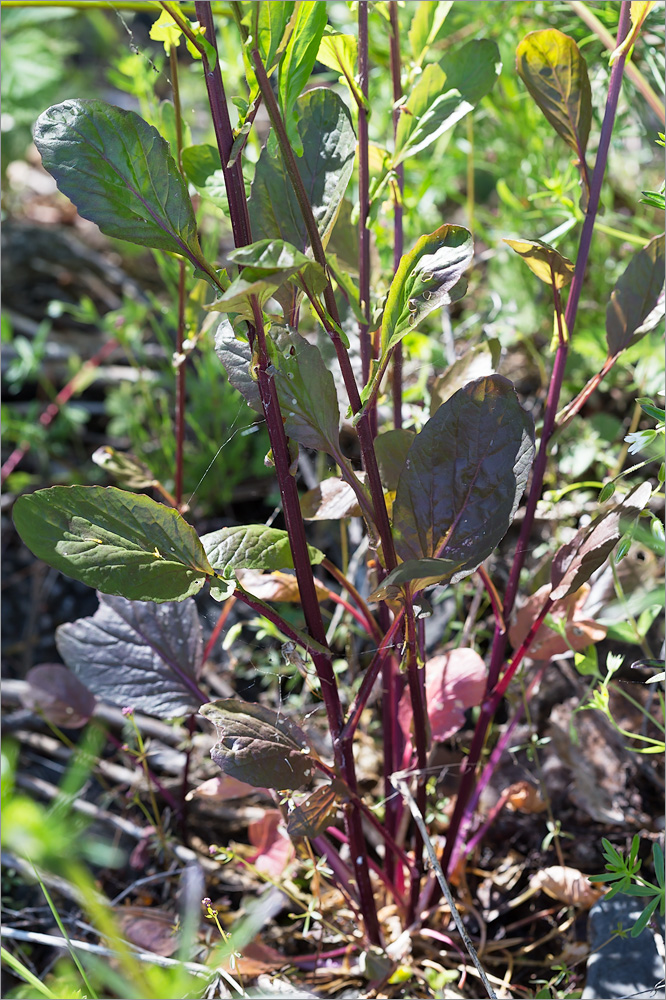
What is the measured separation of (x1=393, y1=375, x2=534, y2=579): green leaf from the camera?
750 millimetres

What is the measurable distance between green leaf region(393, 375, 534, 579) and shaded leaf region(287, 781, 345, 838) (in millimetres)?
247

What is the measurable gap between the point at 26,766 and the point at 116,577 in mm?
801

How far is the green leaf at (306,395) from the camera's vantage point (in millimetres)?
705

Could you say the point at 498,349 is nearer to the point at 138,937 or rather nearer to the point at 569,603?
the point at 569,603

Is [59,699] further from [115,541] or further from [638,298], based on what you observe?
[638,298]

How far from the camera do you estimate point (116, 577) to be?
722 mm

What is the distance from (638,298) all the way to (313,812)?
0.66 metres

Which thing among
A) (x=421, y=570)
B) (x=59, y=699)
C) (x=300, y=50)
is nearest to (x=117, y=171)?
(x=300, y=50)

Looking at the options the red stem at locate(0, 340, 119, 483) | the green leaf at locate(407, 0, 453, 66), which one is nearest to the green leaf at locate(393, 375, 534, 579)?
the green leaf at locate(407, 0, 453, 66)

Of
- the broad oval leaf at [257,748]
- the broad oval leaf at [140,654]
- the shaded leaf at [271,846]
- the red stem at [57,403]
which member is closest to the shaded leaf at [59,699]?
the broad oval leaf at [140,654]

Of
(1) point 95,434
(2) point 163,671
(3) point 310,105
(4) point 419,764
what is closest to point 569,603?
(4) point 419,764

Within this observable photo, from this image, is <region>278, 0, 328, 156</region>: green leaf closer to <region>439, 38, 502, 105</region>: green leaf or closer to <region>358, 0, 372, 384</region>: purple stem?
<region>358, 0, 372, 384</region>: purple stem

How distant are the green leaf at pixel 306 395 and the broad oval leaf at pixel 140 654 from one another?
40cm

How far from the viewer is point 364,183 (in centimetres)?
83
